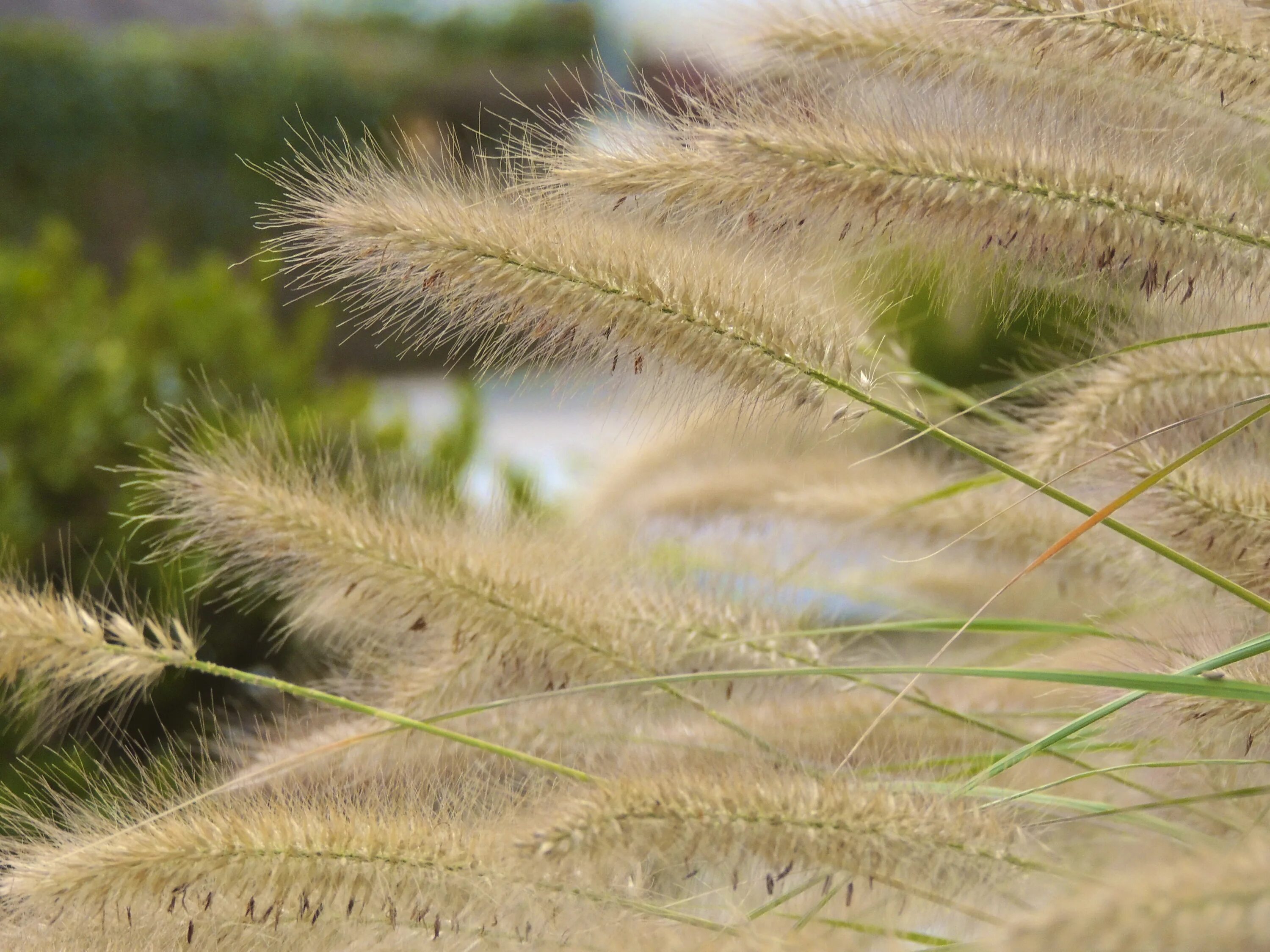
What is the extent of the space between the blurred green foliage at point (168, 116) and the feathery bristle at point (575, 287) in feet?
23.8

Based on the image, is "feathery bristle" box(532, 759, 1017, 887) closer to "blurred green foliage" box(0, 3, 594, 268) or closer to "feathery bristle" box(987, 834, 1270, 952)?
"feathery bristle" box(987, 834, 1270, 952)

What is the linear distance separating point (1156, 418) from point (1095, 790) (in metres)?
0.29

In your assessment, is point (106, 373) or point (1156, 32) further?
point (106, 373)

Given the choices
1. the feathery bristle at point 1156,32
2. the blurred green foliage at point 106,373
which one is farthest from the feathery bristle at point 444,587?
the feathery bristle at point 1156,32

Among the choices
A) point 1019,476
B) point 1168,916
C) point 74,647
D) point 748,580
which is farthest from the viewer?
point 748,580

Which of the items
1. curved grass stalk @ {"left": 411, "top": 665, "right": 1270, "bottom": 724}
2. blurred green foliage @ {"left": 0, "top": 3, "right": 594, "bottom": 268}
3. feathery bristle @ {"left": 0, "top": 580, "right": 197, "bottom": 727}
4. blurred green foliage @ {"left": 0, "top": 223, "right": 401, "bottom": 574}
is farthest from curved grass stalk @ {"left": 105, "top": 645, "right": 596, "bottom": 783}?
blurred green foliage @ {"left": 0, "top": 3, "right": 594, "bottom": 268}

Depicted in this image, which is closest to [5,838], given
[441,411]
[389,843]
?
[389,843]

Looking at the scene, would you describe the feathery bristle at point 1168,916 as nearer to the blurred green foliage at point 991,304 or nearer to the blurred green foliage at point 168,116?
the blurred green foliage at point 991,304

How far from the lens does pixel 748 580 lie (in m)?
1.08

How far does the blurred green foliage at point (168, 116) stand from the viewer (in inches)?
315

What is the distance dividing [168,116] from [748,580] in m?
8.62

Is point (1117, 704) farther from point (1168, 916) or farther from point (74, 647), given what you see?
point (74, 647)

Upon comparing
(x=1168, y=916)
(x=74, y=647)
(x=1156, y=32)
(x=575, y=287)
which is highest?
(x=1156, y=32)


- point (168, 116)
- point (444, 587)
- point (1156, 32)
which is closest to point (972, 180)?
point (1156, 32)
